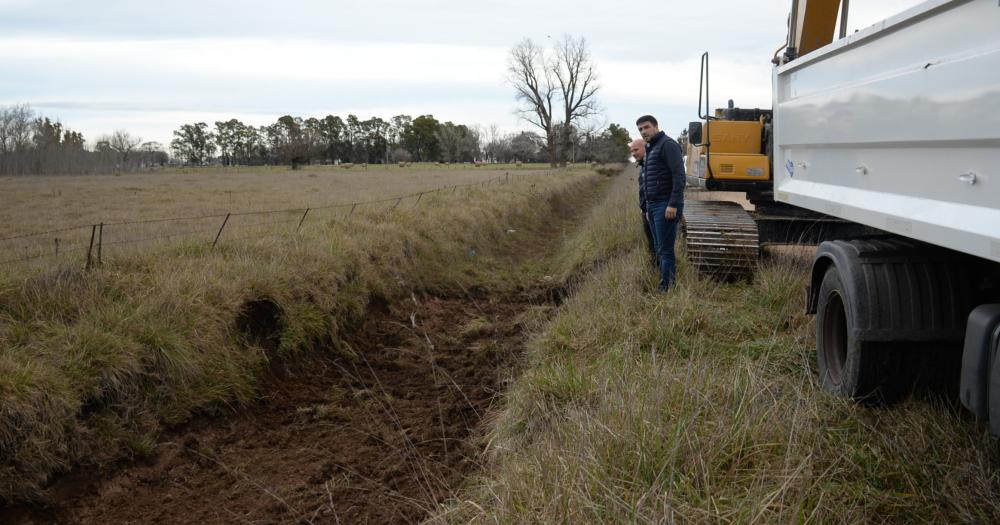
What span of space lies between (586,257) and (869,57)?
7.44 m

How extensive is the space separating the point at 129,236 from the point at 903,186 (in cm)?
771

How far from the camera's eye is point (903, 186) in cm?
326

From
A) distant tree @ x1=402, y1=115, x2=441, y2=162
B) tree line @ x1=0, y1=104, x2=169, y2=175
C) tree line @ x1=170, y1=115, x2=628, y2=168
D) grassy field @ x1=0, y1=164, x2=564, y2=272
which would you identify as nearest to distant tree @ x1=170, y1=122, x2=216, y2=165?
tree line @ x1=170, y1=115, x2=628, y2=168

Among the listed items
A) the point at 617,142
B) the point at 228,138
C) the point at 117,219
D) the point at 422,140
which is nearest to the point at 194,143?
the point at 228,138

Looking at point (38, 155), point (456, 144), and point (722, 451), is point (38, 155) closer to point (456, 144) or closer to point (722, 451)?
point (722, 451)

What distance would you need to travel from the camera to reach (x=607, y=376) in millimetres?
4238

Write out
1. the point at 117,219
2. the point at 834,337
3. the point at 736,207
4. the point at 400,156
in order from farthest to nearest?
the point at 400,156
the point at 117,219
the point at 736,207
the point at 834,337

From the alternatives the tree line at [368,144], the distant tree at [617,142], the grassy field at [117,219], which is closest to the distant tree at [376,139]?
A: the tree line at [368,144]

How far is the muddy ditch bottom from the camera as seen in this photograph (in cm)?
430

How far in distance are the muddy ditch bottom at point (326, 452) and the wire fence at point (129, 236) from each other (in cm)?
195

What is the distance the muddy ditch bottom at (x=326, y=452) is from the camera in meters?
4.30

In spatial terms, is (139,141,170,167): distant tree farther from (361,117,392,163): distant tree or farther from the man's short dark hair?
the man's short dark hair

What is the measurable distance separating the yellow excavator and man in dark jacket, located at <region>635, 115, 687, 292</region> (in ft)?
1.72

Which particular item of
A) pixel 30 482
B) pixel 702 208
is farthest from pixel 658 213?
pixel 30 482
